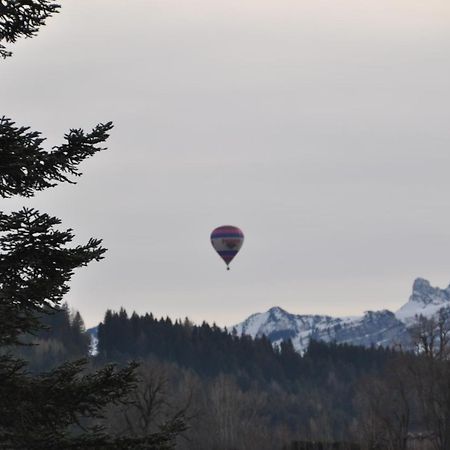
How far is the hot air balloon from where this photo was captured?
161750 mm

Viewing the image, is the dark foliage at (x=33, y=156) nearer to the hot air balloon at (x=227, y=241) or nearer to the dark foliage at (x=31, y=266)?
the dark foliage at (x=31, y=266)

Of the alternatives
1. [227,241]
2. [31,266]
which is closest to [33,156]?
[31,266]

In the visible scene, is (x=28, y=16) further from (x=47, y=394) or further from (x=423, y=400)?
(x=423, y=400)

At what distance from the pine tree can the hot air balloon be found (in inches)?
5551

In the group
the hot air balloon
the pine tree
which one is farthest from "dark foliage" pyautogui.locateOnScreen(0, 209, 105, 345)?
the hot air balloon

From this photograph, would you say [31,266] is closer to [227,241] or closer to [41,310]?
[41,310]

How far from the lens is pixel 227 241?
16288cm

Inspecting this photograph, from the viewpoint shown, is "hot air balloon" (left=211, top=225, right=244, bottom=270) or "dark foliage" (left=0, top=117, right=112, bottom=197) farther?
"hot air balloon" (left=211, top=225, right=244, bottom=270)

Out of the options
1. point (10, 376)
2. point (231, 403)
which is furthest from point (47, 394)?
point (231, 403)

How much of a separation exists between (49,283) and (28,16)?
11.4 ft

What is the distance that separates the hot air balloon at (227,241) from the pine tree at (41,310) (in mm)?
141005

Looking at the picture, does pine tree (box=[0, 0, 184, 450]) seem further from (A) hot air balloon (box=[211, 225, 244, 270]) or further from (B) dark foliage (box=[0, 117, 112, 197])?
(A) hot air balloon (box=[211, 225, 244, 270])

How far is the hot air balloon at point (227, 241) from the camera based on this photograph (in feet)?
531

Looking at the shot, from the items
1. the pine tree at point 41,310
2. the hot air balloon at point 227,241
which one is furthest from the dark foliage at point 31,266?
the hot air balloon at point 227,241
